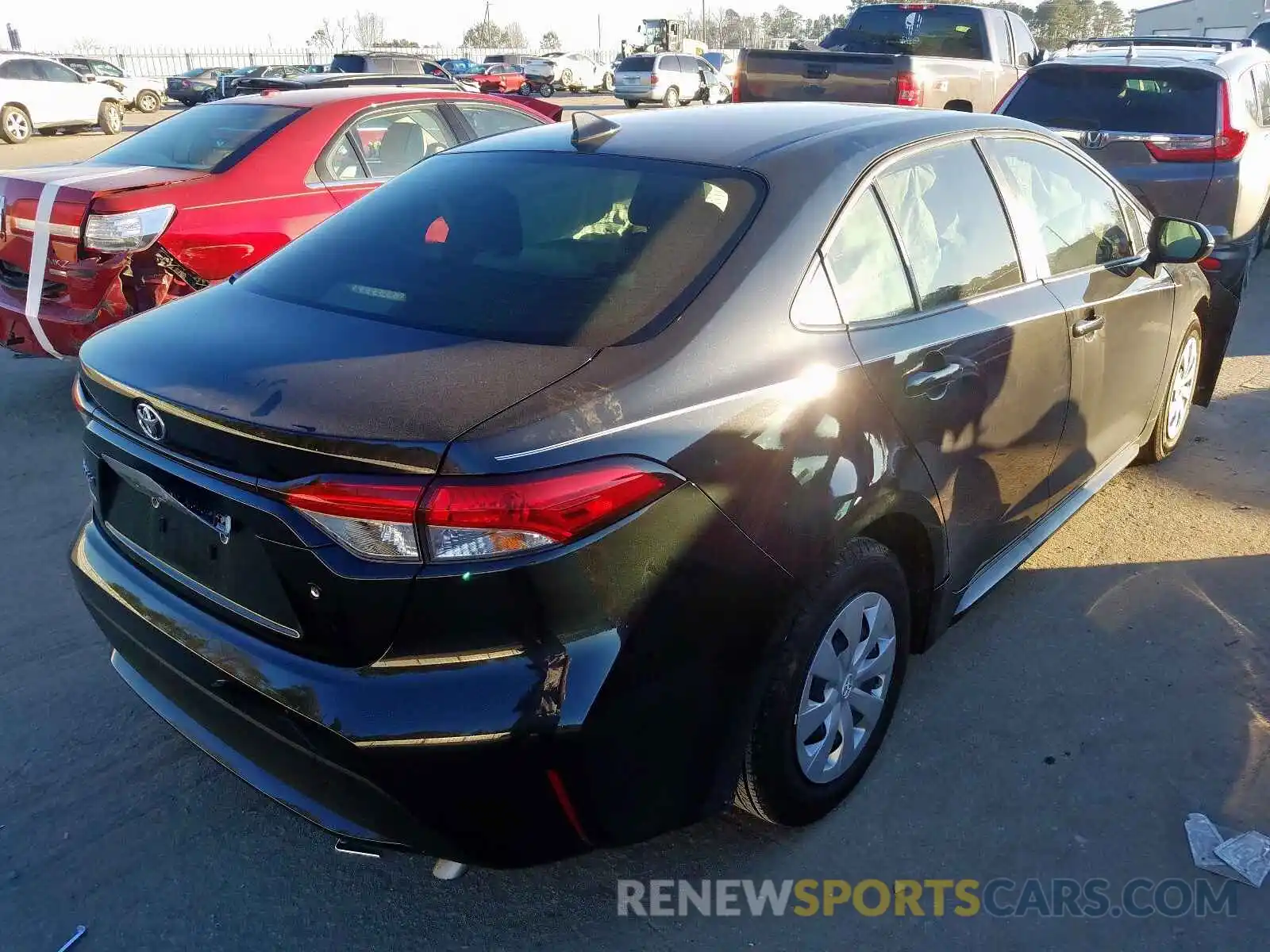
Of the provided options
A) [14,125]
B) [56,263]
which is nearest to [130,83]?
[14,125]

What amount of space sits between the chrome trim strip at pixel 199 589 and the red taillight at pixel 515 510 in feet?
1.39

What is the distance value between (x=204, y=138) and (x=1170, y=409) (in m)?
5.24

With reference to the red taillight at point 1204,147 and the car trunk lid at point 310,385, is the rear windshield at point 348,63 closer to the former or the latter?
the red taillight at point 1204,147

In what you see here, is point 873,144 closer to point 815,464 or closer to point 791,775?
point 815,464

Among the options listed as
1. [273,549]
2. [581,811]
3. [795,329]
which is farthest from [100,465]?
[795,329]

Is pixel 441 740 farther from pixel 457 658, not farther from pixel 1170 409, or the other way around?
pixel 1170 409

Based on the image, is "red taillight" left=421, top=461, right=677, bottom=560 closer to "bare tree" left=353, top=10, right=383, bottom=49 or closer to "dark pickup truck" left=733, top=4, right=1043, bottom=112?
"dark pickup truck" left=733, top=4, right=1043, bottom=112

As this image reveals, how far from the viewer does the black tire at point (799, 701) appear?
2.28 metres

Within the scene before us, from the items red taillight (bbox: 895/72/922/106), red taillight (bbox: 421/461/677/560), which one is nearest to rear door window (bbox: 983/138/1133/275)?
red taillight (bbox: 421/461/677/560)

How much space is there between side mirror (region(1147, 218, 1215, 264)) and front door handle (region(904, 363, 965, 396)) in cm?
168

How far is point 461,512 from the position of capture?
1800 millimetres

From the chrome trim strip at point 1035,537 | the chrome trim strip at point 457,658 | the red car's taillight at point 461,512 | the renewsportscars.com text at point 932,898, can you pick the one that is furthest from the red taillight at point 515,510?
the chrome trim strip at point 1035,537

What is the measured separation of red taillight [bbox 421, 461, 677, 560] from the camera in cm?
180

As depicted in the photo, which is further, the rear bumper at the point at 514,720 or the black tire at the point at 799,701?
the black tire at the point at 799,701
